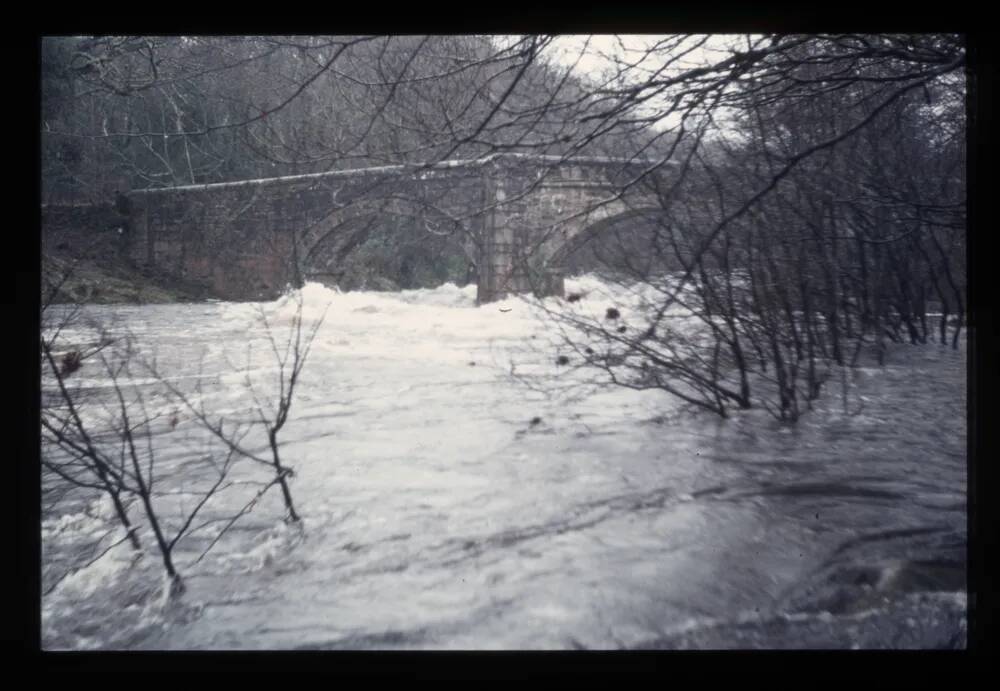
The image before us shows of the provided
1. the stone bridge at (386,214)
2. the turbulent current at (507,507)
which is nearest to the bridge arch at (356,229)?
the stone bridge at (386,214)

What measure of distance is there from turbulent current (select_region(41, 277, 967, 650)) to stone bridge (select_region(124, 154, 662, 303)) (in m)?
0.15

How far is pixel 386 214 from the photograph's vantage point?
264cm

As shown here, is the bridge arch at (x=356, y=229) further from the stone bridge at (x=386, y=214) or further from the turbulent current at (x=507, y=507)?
the turbulent current at (x=507, y=507)

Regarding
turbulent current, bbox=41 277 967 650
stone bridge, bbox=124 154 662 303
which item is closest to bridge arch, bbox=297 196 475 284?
stone bridge, bbox=124 154 662 303

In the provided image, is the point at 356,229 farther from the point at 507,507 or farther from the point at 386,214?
the point at 507,507

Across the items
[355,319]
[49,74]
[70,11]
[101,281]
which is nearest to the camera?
[70,11]

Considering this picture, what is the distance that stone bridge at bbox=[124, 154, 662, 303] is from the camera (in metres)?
2.40

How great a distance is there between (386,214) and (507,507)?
1.12 meters

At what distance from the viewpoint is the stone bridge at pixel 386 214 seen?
240 cm

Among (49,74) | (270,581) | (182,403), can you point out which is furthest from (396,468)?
(49,74)

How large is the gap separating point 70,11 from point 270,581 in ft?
4.57

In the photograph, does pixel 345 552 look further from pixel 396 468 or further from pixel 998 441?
pixel 998 441

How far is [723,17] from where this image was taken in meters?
1.66

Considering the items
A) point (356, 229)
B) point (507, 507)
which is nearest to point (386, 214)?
point (356, 229)
